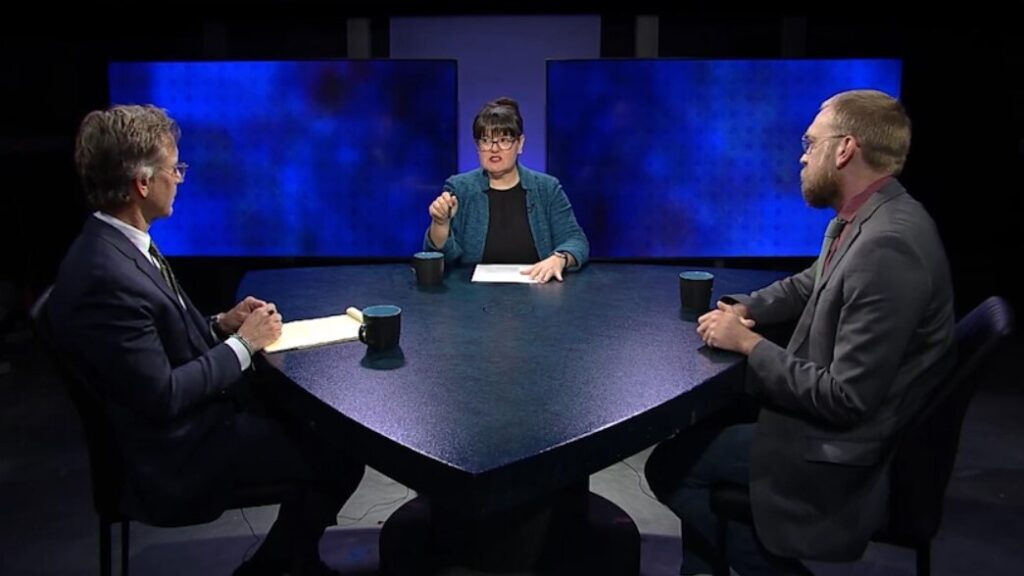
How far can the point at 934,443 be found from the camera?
1938 millimetres

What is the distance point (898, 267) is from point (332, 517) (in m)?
1.38

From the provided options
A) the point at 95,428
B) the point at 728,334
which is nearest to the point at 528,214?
the point at 728,334

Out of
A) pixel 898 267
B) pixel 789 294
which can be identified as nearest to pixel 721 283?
pixel 789 294

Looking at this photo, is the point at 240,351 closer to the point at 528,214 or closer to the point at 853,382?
the point at 853,382

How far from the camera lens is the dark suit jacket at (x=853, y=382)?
186cm

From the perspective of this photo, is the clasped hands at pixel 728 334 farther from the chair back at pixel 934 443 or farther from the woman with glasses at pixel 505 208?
the woman with glasses at pixel 505 208

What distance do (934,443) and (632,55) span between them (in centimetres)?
317

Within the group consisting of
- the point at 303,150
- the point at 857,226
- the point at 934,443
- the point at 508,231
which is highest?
the point at 303,150

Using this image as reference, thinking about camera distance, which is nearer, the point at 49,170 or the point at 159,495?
the point at 159,495

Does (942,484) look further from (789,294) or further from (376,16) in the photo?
(376,16)

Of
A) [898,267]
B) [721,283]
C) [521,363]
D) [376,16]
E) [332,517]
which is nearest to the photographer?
[898,267]

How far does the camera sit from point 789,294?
8.09 ft

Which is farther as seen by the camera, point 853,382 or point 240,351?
point 240,351

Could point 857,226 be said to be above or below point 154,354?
above
